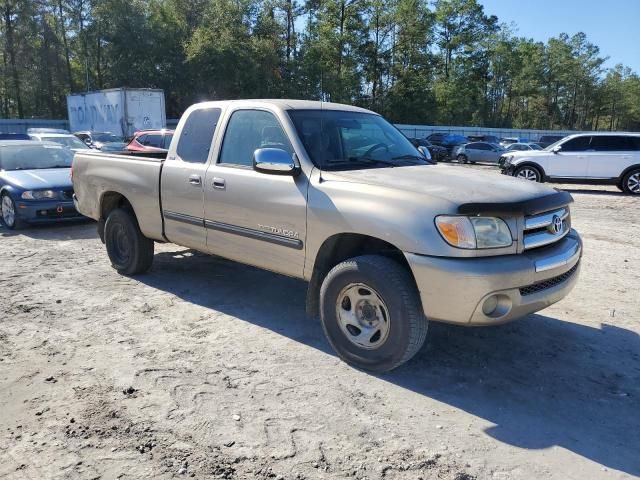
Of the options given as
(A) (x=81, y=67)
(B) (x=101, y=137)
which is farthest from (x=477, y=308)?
(A) (x=81, y=67)

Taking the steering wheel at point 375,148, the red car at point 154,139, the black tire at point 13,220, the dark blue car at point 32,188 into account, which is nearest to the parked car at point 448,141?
the red car at point 154,139

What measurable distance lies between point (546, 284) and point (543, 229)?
0.40 m

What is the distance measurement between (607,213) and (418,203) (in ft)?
32.2

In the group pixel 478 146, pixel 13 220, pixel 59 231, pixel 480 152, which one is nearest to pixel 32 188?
pixel 13 220

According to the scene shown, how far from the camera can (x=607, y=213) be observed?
458 inches

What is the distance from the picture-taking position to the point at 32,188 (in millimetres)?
9023

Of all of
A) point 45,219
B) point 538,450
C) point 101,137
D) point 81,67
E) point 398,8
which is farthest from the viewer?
point 398,8

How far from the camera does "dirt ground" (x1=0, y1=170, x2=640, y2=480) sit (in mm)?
2883

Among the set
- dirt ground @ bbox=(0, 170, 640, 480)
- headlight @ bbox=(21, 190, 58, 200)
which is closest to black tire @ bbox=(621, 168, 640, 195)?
dirt ground @ bbox=(0, 170, 640, 480)

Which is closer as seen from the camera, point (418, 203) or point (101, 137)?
point (418, 203)

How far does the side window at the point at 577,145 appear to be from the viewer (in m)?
15.9

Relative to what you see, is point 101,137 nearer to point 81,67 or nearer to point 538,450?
point 538,450

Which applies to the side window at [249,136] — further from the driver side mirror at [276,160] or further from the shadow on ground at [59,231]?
the shadow on ground at [59,231]

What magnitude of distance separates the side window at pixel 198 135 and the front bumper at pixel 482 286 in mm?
2518
